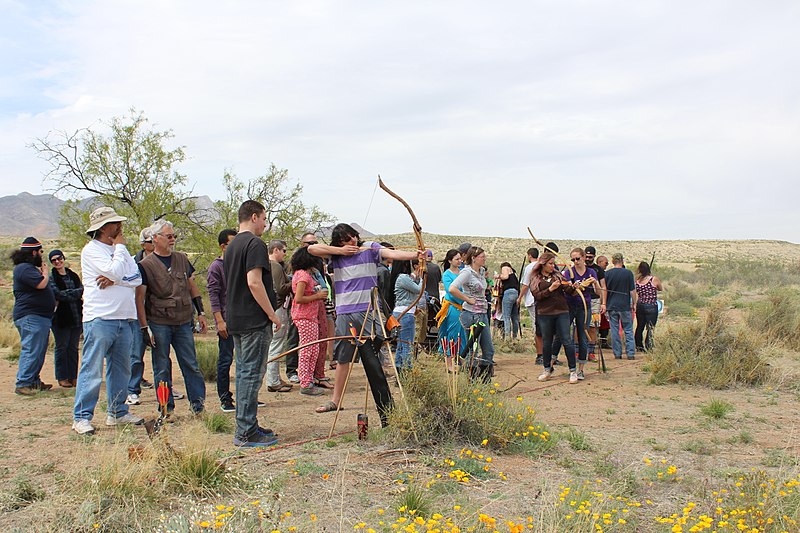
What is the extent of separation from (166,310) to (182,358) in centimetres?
56

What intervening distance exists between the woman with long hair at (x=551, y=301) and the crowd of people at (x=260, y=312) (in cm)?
2

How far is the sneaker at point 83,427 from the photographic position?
6066 millimetres

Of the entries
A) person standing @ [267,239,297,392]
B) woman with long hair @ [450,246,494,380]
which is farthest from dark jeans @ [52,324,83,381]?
woman with long hair @ [450,246,494,380]

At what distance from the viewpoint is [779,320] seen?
13.6 metres

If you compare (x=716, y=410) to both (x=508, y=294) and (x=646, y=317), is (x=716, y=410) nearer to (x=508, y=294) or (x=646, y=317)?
(x=646, y=317)

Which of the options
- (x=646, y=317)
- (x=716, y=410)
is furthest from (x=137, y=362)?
(x=646, y=317)

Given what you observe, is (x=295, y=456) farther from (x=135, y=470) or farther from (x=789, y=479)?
(x=789, y=479)

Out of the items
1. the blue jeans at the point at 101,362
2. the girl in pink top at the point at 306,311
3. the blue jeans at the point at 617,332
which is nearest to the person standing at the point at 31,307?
the blue jeans at the point at 101,362

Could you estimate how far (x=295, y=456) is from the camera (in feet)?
18.1

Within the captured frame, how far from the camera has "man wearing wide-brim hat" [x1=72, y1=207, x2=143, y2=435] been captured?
20.2ft

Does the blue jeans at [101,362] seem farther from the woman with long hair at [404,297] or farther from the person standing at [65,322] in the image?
the woman with long hair at [404,297]

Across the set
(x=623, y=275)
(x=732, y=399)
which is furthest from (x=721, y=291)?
(x=732, y=399)

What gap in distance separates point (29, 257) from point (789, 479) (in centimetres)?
827

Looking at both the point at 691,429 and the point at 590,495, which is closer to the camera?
the point at 590,495
